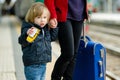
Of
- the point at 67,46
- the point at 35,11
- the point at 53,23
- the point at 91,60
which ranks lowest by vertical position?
the point at 91,60

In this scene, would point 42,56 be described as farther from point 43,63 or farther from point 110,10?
point 110,10

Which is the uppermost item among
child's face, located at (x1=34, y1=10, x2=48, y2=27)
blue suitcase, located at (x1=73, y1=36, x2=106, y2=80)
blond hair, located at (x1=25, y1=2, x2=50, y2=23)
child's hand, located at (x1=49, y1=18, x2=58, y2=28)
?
blond hair, located at (x1=25, y1=2, x2=50, y2=23)

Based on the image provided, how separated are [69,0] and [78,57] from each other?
722mm

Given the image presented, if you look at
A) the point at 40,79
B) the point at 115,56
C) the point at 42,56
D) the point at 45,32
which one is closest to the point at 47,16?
the point at 45,32

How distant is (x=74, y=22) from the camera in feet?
14.3

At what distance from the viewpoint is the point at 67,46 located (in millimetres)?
4254

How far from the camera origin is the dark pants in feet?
14.0

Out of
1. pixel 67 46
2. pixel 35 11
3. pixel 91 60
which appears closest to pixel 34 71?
pixel 67 46

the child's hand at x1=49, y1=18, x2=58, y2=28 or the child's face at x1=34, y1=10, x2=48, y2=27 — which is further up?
the child's face at x1=34, y1=10, x2=48, y2=27

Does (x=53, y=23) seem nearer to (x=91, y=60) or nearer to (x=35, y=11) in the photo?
(x=35, y=11)

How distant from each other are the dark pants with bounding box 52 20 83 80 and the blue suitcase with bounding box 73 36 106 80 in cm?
15

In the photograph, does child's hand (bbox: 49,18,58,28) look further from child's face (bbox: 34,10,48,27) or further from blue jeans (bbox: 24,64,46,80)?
blue jeans (bbox: 24,64,46,80)

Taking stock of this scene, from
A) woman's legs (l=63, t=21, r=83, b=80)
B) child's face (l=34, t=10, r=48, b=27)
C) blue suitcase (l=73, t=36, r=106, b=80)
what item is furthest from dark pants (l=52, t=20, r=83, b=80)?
child's face (l=34, t=10, r=48, b=27)

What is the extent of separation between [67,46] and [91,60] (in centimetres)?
37
